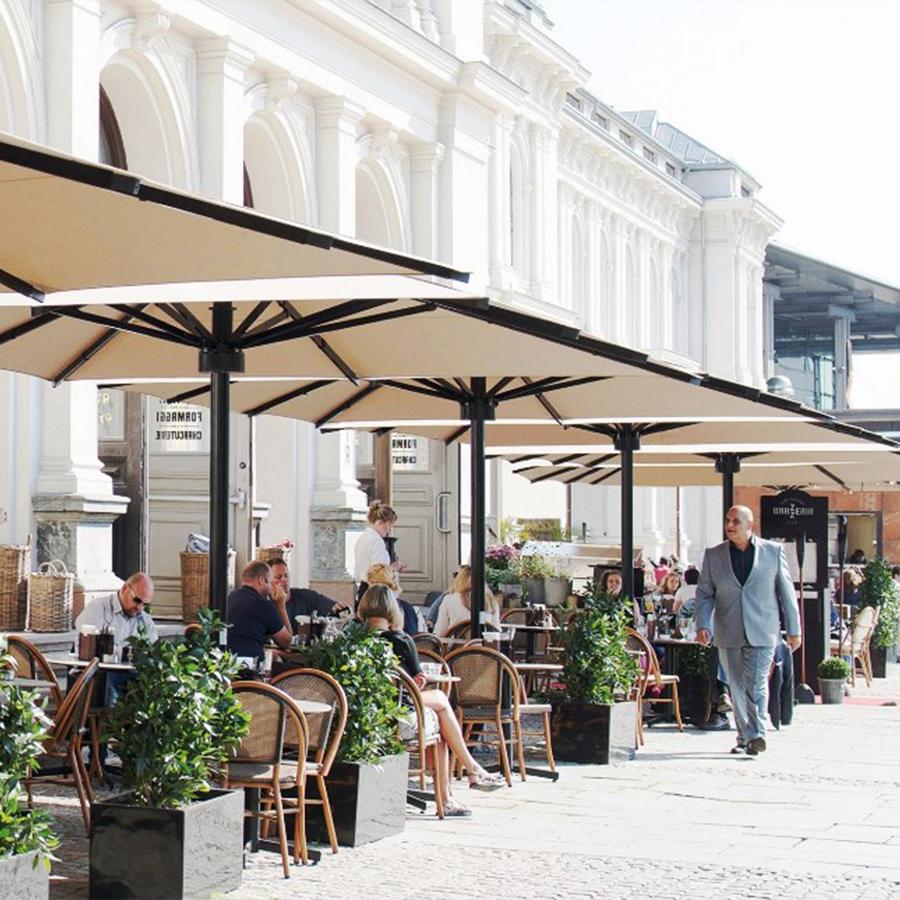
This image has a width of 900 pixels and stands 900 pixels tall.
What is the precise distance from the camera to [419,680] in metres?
10.1

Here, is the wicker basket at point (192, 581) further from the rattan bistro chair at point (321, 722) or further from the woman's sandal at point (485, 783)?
the rattan bistro chair at point (321, 722)

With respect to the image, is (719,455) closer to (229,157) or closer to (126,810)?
(229,157)

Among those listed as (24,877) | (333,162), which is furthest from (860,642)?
(24,877)

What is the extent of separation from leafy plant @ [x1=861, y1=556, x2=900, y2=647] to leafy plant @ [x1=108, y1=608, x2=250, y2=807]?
16.5 m

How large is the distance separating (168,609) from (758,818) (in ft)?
35.1

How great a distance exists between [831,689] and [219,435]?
11.1m

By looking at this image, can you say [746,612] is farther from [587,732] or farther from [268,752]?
[268,752]

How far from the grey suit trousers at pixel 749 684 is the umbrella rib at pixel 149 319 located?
222 inches

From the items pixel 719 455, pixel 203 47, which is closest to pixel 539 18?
pixel 203 47

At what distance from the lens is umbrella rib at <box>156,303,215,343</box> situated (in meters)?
9.02

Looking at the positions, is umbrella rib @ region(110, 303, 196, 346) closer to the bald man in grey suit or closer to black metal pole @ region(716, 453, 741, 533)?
the bald man in grey suit

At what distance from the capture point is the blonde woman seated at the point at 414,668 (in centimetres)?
1010

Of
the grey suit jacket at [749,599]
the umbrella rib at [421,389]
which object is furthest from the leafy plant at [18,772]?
the grey suit jacket at [749,599]

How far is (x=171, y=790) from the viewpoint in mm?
7578
